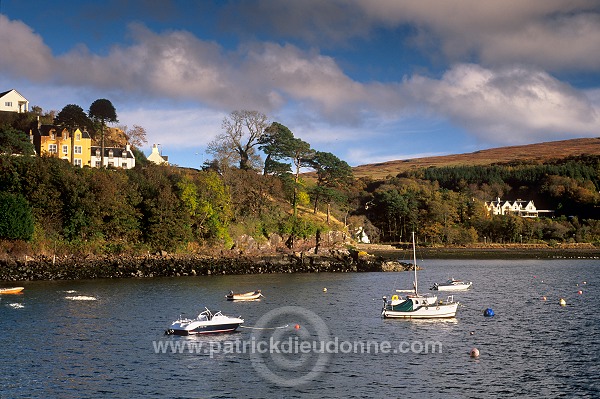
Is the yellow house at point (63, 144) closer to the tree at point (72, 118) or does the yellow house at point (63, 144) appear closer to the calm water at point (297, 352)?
the tree at point (72, 118)

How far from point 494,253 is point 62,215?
10503 centimetres

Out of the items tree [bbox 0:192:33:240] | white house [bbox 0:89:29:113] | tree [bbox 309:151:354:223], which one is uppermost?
white house [bbox 0:89:29:113]

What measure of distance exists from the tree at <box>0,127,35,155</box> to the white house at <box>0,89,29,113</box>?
2603cm

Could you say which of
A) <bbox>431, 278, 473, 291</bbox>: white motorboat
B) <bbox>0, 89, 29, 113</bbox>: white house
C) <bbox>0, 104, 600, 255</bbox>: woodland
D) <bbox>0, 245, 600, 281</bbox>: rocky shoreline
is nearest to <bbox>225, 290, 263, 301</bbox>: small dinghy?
<bbox>431, 278, 473, 291</bbox>: white motorboat

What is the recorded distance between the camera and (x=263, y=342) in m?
41.8

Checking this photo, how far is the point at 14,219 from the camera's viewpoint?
81812mm

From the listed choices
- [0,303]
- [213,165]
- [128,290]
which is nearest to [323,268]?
[213,165]

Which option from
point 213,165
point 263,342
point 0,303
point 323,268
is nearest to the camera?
point 263,342

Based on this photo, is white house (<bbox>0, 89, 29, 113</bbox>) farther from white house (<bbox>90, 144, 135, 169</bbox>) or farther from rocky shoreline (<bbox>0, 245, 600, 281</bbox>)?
rocky shoreline (<bbox>0, 245, 600, 281</bbox>)

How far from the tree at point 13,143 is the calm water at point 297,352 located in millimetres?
37864

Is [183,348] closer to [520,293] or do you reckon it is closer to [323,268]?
Answer: [520,293]

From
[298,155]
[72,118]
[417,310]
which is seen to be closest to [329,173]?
[298,155]

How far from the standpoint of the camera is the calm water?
31156mm

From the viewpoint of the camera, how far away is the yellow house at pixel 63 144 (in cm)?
10931
